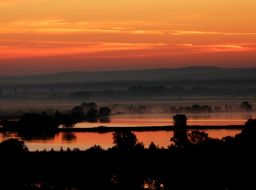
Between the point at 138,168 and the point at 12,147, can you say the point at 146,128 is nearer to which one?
the point at 12,147

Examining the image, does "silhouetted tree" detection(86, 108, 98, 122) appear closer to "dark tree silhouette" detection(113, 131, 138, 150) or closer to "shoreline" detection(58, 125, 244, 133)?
"shoreline" detection(58, 125, 244, 133)

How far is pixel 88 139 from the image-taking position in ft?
143

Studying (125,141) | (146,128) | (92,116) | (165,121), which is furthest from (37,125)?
(125,141)

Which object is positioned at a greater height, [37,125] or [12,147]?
[37,125]

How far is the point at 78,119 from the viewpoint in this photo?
62.4m

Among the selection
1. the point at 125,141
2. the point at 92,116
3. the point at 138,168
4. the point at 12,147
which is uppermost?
the point at 92,116

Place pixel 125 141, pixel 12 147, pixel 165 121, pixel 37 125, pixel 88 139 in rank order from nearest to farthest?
pixel 12 147 → pixel 125 141 → pixel 88 139 → pixel 37 125 → pixel 165 121

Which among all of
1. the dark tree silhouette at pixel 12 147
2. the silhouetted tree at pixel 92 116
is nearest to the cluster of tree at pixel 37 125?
the silhouetted tree at pixel 92 116

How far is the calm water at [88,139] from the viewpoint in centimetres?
3957

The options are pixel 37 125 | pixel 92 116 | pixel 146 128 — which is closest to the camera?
pixel 146 128

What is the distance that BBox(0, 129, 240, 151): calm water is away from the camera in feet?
130

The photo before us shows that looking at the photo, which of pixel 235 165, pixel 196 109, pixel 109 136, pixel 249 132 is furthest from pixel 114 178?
pixel 196 109

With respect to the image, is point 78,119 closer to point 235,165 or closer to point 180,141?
point 180,141

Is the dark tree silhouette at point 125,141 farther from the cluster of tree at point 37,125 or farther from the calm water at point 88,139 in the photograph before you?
the cluster of tree at point 37,125
